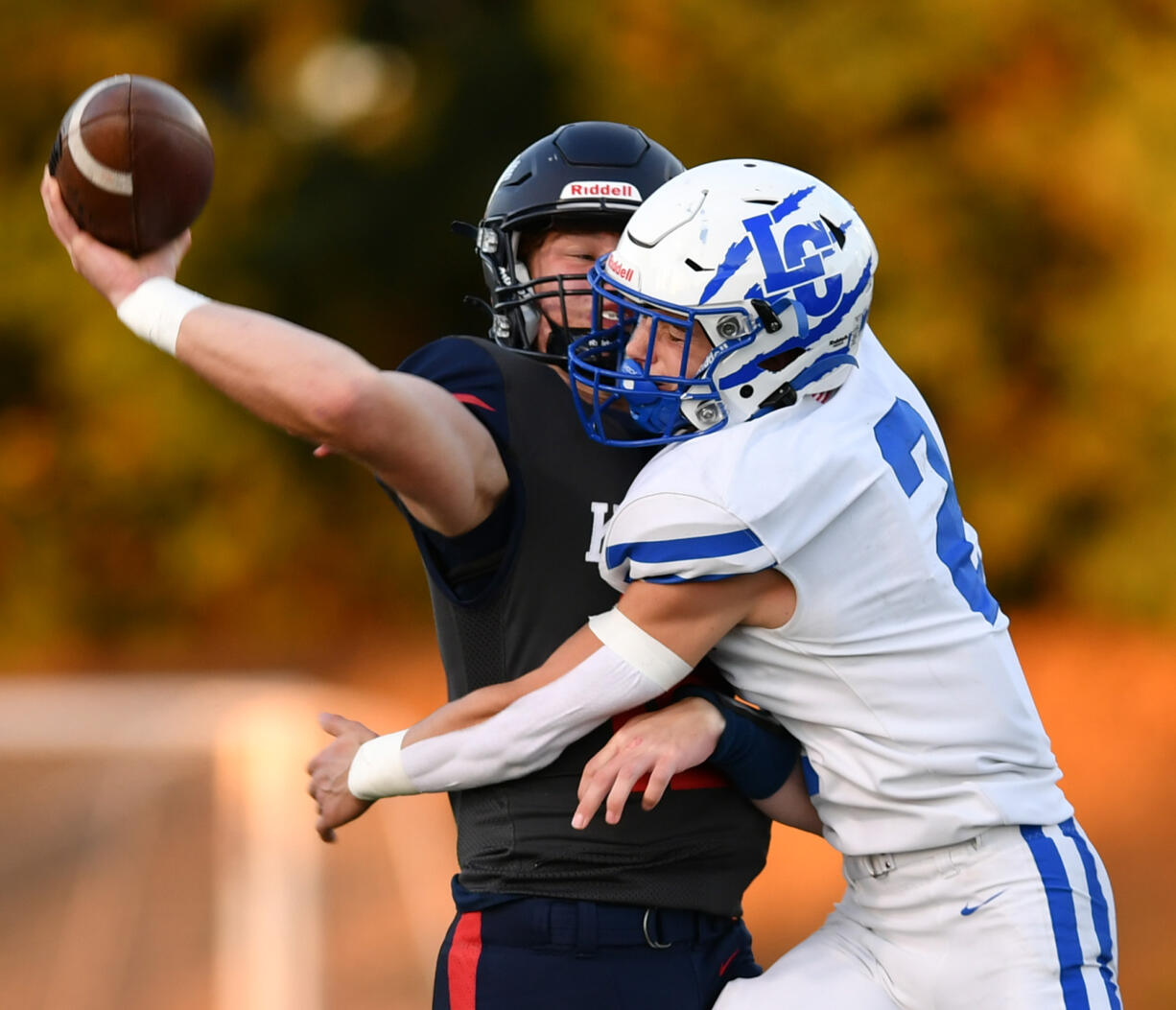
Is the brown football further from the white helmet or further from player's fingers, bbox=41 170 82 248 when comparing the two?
the white helmet

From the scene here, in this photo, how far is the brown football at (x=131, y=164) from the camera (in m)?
2.01

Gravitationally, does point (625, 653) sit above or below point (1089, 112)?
below

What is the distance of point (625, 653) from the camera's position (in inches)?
78.0

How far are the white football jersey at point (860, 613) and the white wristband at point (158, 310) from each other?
1.96ft

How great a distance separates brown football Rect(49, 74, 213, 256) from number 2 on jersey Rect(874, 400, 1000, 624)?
0.99 meters

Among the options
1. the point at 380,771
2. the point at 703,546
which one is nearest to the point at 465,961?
the point at 380,771

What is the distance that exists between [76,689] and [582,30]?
5.28 m

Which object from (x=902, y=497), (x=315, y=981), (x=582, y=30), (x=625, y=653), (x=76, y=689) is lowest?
(x=315, y=981)

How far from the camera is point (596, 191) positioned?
94.2 inches

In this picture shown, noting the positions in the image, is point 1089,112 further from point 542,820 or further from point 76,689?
point 542,820

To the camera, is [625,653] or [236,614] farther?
[236,614]

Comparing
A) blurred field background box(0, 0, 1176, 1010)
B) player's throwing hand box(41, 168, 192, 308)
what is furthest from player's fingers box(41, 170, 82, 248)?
blurred field background box(0, 0, 1176, 1010)

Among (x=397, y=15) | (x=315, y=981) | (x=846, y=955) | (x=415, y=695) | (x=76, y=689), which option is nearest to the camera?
(x=846, y=955)

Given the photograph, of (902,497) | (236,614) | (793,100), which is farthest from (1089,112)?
(902,497)
